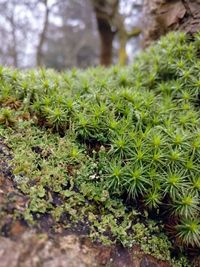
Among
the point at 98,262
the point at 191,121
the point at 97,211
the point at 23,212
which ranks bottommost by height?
the point at 98,262

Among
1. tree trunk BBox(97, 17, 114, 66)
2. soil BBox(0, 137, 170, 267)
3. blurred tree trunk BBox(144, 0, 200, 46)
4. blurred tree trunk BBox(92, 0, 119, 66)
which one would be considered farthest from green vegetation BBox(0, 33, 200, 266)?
tree trunk BBox(97, 17, 114, 66)

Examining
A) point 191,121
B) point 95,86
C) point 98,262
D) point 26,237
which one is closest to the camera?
point 26,237

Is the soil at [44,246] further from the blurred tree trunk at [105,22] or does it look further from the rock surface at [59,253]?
the blurred tree trunk at [105,22]

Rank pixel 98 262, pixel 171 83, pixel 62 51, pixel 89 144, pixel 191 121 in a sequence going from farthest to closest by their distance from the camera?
1. pixel 62 51
2. pixel 171 83
3. pixel 191 121
4. pixel 89 144
5. pixel 98 262

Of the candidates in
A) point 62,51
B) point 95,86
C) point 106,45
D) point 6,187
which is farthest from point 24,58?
point 6,187

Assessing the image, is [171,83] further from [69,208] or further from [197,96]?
[69,208]

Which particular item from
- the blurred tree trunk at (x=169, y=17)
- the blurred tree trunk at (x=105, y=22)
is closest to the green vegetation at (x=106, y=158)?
the blurred tree trunk at (x=169, y=17)

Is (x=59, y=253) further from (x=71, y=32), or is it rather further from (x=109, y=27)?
(x=71, y=32)
